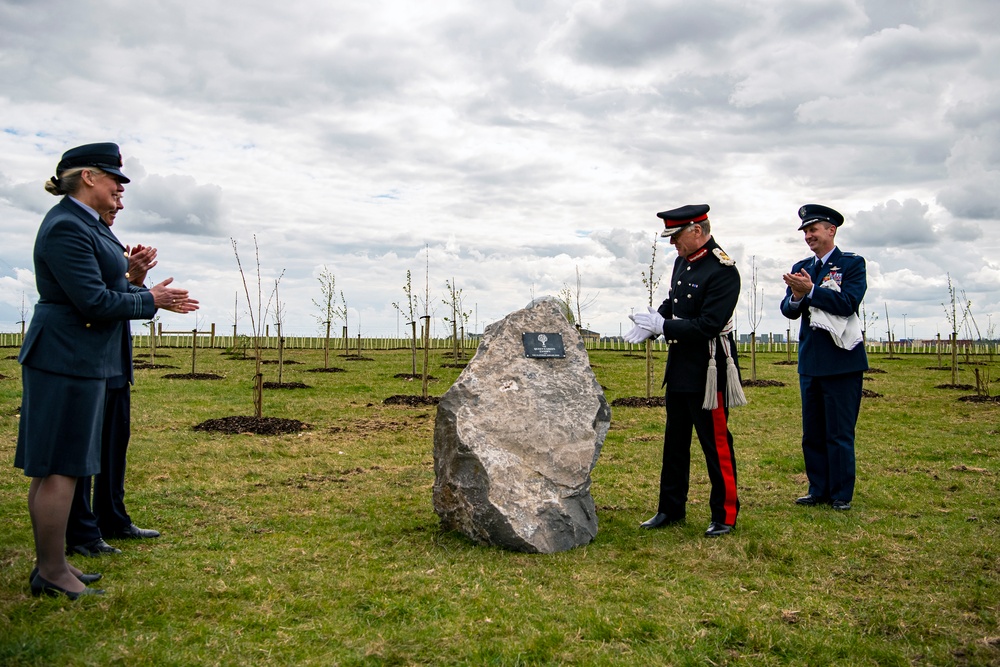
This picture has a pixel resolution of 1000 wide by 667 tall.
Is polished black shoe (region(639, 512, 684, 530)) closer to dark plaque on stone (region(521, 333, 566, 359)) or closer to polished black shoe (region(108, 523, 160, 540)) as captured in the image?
dark plaque on stone (region(521, 333, 566, 359))

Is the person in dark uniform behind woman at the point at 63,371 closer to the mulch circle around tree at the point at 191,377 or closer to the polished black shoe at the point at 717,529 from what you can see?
the polished black shoe at the point at 717,529

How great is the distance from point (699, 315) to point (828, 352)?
66.1 inches

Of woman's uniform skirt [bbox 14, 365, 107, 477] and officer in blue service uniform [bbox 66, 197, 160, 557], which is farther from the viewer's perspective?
officer in blue service uniform [bbox 66, 197, 160, 557]

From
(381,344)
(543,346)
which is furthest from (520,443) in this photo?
(381,344)

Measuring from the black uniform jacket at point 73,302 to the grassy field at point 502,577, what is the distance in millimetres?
1291

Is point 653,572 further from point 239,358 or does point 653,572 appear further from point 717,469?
point 239,358

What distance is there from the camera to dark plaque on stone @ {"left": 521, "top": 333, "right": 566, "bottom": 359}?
5949 mm

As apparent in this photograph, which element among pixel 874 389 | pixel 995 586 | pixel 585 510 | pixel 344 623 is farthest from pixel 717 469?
pixel 874 389

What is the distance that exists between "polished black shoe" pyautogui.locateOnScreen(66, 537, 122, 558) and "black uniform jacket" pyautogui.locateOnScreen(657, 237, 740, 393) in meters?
4.13

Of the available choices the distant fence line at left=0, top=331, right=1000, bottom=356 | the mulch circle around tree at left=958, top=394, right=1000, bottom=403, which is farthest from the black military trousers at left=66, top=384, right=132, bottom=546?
the distant fence line at left=0, top=331, right=1000, bottom=356

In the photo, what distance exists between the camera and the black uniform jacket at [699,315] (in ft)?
19.2

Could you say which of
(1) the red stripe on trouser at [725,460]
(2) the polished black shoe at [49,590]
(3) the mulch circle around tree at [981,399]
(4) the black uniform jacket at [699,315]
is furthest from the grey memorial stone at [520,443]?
(3) the mulch circle around tree at [981,399]

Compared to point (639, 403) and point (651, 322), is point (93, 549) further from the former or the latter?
point (639, 403)

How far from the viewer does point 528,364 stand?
593cm
